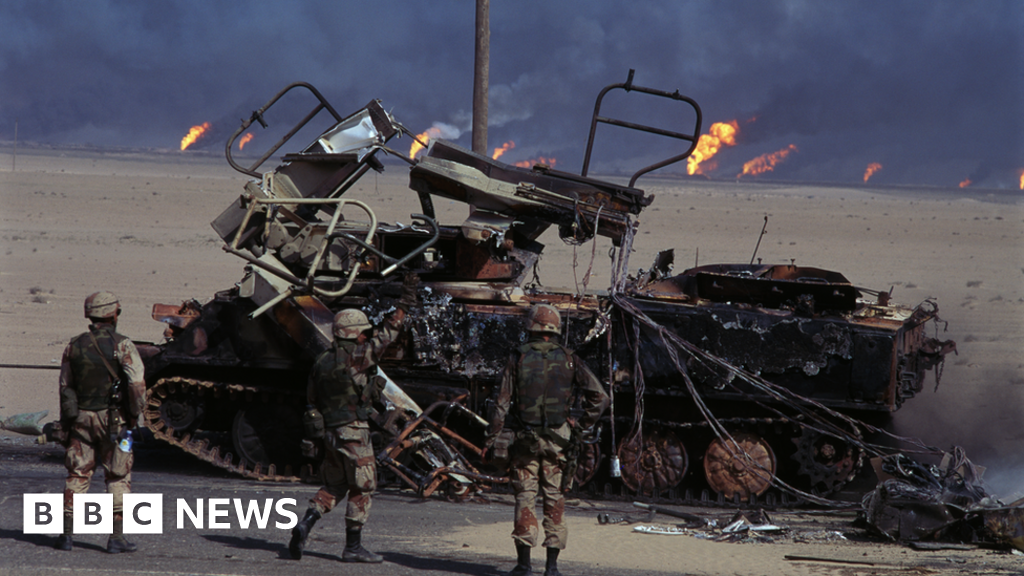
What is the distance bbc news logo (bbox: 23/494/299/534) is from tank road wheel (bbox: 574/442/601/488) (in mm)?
2681

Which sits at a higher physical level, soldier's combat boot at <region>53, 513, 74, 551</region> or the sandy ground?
the sandy ground

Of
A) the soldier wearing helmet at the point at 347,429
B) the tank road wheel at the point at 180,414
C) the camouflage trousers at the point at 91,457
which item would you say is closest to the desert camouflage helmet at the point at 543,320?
the soldier wearing helmet at the point at 347,429

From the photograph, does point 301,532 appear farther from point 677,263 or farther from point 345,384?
point 677,263

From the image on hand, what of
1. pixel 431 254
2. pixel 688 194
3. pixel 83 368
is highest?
pixel 688 194

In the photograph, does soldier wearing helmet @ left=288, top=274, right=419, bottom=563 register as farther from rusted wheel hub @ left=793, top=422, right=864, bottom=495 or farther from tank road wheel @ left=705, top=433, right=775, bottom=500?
rusted wheel hub @ left=793, top=422, right=864, bottom=495

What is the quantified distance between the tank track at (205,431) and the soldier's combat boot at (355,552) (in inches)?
113

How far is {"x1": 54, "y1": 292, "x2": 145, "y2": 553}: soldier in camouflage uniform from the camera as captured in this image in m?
7.52

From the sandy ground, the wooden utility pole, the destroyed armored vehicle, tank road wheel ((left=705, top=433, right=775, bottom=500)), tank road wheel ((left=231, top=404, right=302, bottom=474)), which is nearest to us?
the destroyed armored vehicle

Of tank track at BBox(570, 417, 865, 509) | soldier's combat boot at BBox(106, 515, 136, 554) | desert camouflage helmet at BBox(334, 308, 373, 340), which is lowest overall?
soldier's combat boot at BBox(106, 515, 136, 554)

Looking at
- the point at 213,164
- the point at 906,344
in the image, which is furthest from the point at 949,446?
the point at 213,164

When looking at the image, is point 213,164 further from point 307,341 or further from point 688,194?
point 307,341

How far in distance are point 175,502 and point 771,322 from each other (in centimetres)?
548

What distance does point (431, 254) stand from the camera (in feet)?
34.4

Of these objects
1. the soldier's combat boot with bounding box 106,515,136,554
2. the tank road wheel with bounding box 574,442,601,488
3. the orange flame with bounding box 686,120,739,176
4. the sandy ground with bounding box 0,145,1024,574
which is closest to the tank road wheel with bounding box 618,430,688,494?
the tank road wheel with bounding box 574,442,601,488
